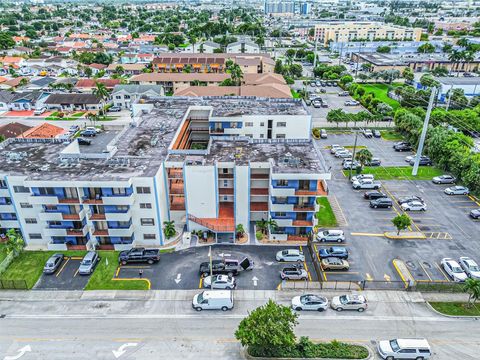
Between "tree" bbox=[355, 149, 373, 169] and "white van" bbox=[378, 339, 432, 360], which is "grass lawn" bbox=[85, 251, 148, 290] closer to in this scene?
"white van" bbox=[378, 339, 432, 360]

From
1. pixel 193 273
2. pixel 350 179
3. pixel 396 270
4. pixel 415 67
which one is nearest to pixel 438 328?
pixel 396 270

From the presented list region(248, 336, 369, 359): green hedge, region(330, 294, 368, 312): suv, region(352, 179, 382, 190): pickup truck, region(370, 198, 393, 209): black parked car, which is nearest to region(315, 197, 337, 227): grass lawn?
region(370, 198, 393, 209): black parked car

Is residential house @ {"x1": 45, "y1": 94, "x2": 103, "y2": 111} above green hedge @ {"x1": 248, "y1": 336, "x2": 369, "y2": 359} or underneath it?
above

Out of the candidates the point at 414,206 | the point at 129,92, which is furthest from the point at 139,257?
the point at 129,92

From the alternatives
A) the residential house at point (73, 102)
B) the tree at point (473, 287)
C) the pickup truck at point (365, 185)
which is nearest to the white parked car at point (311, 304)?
the tree at point (473, 287)

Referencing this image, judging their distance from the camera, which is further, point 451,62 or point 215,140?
point 451,62

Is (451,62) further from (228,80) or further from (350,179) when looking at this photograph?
(350,179)
